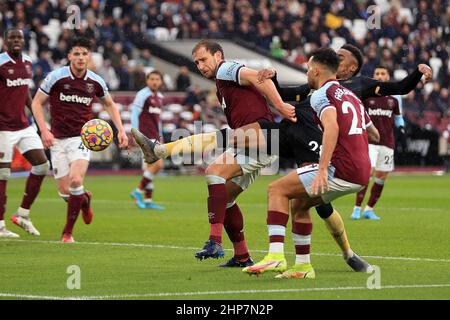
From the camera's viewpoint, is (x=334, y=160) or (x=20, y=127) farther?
(x=20, y=127)

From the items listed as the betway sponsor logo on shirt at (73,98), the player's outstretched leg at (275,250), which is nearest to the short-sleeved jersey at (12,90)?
the betway sponsor logo on shirt at (73,98)

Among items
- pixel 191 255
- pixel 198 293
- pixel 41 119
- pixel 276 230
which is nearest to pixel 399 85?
pixel 276 230

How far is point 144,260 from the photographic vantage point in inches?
458

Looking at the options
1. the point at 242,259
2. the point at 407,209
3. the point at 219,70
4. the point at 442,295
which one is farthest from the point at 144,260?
the point at 407,209

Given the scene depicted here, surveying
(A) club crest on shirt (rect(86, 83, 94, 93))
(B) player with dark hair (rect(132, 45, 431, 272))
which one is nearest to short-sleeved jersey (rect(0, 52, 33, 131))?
(A) club crest on shirt (rect(86, 83, 94, 93))

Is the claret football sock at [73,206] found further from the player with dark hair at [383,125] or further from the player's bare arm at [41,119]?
the player with dark hair at [383,125]

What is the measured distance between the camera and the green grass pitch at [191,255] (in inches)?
360

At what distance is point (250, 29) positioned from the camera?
38625 millimetres

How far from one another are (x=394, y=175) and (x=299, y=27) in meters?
9.07

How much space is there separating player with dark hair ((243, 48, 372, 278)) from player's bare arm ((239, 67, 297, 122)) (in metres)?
0.43

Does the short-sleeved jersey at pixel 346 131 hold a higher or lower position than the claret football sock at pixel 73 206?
higher

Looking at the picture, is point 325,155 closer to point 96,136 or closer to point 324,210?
point 324,210

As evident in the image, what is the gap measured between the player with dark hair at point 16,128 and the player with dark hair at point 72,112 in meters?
0.68
